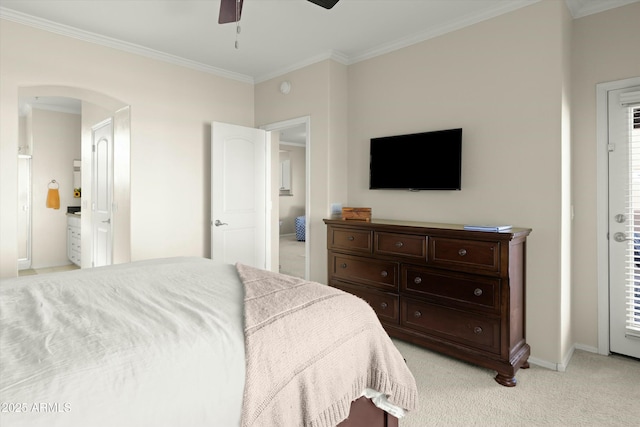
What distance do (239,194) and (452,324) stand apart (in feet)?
8.70

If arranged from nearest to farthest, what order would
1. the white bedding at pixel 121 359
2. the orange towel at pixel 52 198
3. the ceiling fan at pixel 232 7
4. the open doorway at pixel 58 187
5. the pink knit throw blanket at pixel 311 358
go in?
1. the white bedding at pixel 121 359
2. the pink knit throw blanket at pixel 311 358
3. the ceiling fan at pixel 232 7
4. the open doorway at pixel 58 187
5. the orange towel at pixel 52 198

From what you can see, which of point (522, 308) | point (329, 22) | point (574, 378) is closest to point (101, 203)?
point (329, 22)

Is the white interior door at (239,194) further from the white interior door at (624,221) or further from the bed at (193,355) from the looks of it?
the white interior door at (624,221)

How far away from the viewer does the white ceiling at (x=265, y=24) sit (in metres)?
2.84

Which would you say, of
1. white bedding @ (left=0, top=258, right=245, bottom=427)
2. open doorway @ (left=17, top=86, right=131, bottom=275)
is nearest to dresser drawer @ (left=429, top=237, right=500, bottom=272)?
white bedding @ (left=0, top=258, right=245, bottom=427)

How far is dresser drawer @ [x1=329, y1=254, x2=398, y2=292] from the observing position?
3.05m

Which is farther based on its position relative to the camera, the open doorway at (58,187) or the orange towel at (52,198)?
the orange towel at (52,198)

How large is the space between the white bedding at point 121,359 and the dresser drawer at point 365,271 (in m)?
1.74

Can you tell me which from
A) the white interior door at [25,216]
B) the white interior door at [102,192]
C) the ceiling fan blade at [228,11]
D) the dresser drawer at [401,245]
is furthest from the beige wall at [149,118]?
the white interior door at [25,216]

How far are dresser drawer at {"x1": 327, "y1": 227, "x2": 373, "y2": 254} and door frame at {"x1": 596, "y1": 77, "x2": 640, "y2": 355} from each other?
1.74 m

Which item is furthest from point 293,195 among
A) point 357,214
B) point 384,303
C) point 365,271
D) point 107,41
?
point 384,303

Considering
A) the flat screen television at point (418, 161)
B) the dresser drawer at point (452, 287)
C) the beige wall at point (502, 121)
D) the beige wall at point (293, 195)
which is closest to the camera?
the dresser drawer at point (452, 287)

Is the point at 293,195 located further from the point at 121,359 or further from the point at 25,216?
the point at 121,359

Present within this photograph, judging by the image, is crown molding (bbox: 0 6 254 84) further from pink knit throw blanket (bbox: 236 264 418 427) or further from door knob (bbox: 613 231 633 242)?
door knob (bbox: 613 231 633 242)
